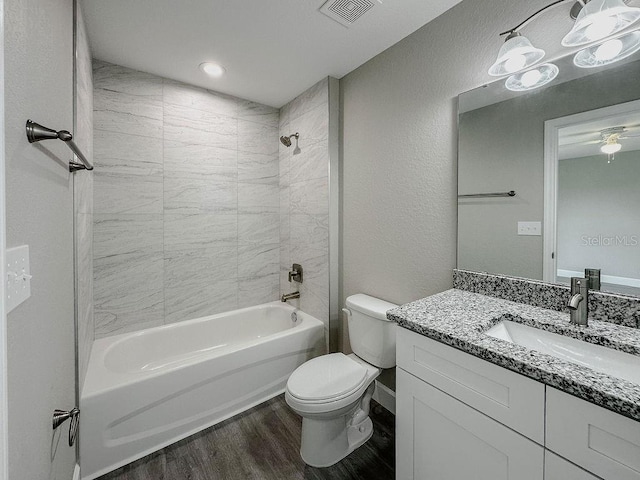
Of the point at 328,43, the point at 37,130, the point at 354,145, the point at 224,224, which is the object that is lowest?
the point at 224,224

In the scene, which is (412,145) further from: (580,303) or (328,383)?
(328,383)

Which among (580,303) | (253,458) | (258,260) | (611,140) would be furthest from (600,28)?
(258,260)

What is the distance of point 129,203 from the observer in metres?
2.14

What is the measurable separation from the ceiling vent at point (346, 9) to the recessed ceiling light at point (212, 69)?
97 cm

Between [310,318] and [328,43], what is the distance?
2.09 m

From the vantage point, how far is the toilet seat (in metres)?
1.39

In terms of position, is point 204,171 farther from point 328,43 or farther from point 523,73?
point 523,73

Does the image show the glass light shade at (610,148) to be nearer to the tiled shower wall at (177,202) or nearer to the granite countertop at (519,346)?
the granite countertop at (519,346)

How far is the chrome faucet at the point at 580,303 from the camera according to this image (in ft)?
3.27

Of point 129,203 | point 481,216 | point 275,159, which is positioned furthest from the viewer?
point 275,159

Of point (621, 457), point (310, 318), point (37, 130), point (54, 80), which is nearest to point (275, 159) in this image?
point (310, 318)

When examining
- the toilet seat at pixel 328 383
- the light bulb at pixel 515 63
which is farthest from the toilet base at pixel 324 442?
the light bulb at pixel 515 63

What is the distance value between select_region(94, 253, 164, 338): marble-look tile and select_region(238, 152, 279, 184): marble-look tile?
106 cm

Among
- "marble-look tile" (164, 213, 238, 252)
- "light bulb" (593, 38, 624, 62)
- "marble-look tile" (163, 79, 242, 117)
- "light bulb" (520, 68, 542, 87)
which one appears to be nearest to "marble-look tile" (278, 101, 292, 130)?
"marble-look tile" (163, 79, 242, 117)
